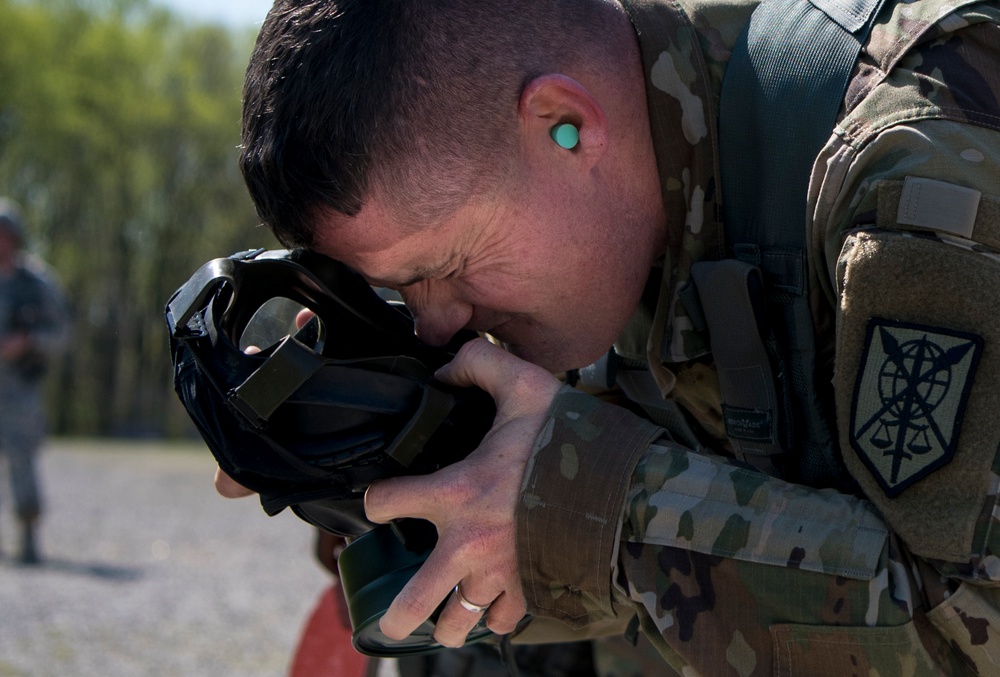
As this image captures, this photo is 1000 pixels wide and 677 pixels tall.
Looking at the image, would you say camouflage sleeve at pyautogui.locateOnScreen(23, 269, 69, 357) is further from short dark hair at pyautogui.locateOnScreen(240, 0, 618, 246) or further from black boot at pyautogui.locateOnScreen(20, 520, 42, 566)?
short dark hair at pyautogui.locateOnScreen(240, 0, 618, 246)

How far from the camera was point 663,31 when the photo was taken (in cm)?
178

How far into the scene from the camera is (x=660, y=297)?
1819mm

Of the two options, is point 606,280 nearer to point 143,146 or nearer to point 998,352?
point 998,352

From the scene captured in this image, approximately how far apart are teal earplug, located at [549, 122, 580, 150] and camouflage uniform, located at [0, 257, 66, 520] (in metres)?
6.92

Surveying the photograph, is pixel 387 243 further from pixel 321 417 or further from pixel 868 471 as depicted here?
pixel 868 471

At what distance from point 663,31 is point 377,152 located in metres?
0.51

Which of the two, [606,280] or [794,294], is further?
[606,280]

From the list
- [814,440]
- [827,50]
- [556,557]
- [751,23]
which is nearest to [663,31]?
[751,23]

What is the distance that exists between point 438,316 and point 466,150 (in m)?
0.31

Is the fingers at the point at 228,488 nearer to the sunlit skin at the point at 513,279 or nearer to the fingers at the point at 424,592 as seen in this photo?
the sunlit skin at the point at 513,279

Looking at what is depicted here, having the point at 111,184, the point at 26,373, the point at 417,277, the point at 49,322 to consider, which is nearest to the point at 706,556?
the point at 417,277

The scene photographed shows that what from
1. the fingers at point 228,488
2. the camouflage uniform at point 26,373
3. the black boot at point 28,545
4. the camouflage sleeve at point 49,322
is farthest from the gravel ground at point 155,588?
the fingers at point 228,488

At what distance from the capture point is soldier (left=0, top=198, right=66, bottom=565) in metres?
7.72

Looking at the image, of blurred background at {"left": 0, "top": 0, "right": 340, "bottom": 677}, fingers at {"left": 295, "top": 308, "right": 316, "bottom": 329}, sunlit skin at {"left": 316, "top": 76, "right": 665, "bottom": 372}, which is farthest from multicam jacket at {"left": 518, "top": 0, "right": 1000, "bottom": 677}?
blurred background at {"left": 0, "top": 0, "right": 340, "bottom": 677}
